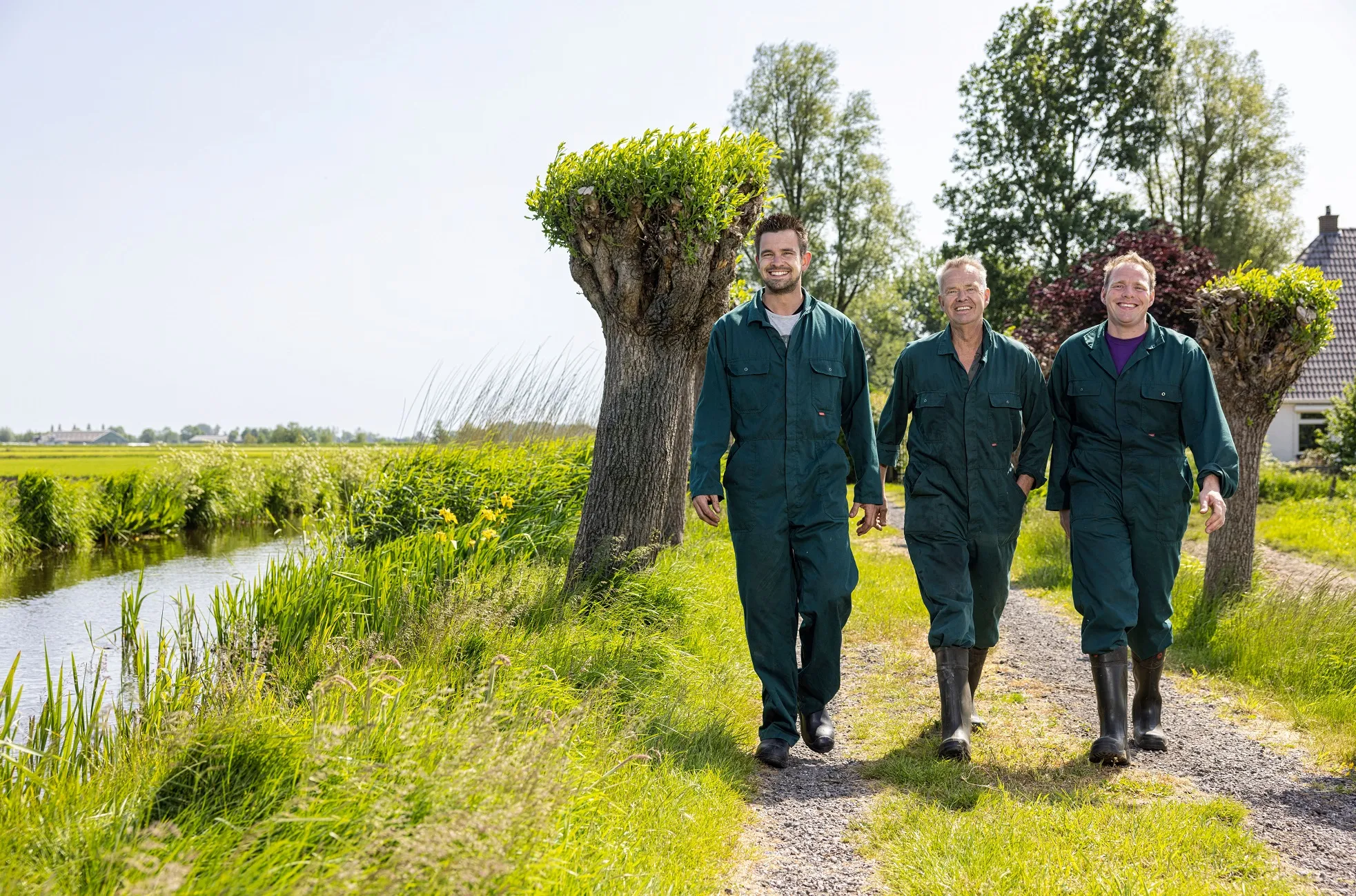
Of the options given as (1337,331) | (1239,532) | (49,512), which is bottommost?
(49,512)

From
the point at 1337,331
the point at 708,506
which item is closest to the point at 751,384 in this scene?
the point at 708,506

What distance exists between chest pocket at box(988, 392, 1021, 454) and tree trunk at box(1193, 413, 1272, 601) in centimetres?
351

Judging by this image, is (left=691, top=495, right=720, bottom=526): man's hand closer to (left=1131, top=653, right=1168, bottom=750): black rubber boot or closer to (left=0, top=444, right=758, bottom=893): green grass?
(left=0, top=444, right=758, bottom=893): green grass

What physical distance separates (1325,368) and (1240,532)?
63.5ft

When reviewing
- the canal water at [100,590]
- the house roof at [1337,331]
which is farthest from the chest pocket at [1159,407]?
the house roof at [1337,331]

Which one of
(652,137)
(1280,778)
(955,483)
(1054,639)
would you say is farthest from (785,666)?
(652,137)

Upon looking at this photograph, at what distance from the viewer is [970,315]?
4254 millimetres

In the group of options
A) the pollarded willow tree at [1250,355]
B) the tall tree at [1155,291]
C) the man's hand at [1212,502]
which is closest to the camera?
the man's hand at [1212,502]

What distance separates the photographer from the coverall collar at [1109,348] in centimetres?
430

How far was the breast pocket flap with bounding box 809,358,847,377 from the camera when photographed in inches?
163

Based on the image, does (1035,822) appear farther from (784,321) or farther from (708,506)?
(784,321)

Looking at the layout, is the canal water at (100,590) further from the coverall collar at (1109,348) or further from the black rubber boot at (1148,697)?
the black rubber boot at (1148,697)

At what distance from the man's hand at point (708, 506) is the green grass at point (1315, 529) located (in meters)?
8.61

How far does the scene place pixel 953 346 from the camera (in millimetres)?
4312
